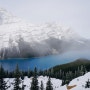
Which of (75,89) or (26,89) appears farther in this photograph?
(26,89)

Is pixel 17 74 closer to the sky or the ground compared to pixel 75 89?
closer to the sky

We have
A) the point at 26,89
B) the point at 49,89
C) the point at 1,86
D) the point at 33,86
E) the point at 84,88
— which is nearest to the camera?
the point at 1,86

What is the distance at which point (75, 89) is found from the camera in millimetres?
88625

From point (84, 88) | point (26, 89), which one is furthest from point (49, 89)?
point (26, 89)

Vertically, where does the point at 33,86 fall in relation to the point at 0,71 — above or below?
below

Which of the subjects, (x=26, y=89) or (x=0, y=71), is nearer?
(x=0, y=71)

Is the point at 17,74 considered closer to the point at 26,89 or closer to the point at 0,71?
the point at 0,71

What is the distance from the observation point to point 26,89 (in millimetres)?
154000

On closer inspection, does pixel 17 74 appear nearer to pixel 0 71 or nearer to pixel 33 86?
pixel 0 71

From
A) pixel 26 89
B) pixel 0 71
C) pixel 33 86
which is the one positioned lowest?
pixel 26 89

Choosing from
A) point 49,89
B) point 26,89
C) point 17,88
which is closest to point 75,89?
point 49,89

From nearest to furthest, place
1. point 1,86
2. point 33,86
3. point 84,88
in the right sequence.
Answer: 1. point 1,86
2. point 33,86
3. point 84,88

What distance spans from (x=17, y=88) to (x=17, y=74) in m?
3.56

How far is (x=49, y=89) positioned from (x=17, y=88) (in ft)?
73.8
